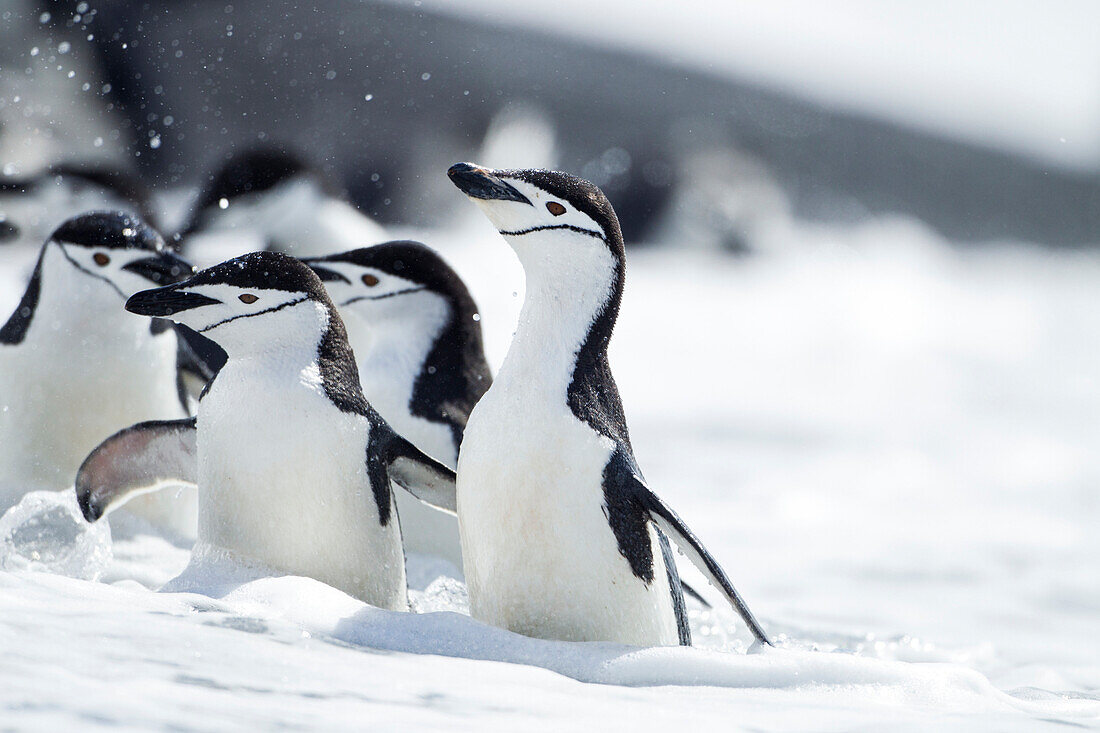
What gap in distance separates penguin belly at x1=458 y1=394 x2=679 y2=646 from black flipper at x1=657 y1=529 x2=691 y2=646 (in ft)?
0.33

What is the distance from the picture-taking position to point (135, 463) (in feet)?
7.77

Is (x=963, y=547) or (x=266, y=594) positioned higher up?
(x=963, y=547)

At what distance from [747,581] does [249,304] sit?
2.22m

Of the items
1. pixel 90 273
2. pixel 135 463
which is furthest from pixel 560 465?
pixel 90 273

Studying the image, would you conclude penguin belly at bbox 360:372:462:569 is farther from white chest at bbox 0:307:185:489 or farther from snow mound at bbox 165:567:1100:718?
snow mound at bbox 165:567:1100:718

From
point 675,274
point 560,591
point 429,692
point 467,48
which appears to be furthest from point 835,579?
point 467,48

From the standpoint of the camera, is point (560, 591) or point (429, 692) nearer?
point (429, 692)

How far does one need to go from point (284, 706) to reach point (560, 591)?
71cm

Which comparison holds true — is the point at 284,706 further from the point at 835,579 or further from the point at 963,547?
the point at 963,547

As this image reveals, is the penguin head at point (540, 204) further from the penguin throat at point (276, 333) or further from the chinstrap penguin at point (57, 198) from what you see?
the chinstrap penguin at point (57, 198)

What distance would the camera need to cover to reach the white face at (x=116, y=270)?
2840 mm

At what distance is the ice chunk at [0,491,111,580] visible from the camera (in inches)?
95.2

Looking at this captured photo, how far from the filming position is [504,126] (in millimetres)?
12398

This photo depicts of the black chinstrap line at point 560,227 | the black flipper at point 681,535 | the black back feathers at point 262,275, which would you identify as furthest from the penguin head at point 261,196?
the black flipper at point 681,535
